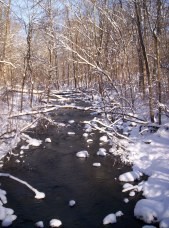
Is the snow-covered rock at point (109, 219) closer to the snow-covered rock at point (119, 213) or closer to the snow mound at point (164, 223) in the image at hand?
the snow-covered rock at point (119, 213)

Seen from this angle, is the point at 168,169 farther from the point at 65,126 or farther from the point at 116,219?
the point at 65,126

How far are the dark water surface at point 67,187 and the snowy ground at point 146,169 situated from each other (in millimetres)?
204

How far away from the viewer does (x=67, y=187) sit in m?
8.04

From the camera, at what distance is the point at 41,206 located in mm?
7035

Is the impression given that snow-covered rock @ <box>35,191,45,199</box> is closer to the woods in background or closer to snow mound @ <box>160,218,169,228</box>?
snow mound @ <box>160,218,169,228</box>

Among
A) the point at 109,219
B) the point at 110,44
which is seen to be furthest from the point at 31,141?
the point at 110,44

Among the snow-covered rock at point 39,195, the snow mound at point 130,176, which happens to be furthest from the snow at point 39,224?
the snow mound at point 130,176

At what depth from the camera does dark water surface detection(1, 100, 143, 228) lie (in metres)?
6.55

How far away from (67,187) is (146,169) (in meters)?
2.38

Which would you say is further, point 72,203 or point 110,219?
point 72,203

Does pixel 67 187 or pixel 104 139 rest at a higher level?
pixel 104 139

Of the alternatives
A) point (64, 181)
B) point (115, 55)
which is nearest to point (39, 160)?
point (64, 181)

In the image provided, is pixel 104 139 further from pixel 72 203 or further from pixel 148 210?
pixel 148 210

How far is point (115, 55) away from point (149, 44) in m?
4.95
